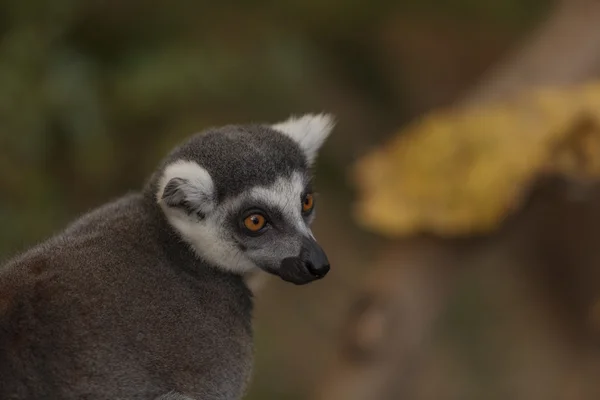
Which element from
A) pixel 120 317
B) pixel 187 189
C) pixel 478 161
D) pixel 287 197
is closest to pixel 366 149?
pixel 478 161

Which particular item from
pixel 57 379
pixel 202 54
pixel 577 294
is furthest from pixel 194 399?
pixel 577 294

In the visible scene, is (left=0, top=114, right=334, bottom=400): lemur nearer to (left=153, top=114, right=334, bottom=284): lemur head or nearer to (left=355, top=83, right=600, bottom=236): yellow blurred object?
(left=153, top=114, right=334, bottom=284): lemur head

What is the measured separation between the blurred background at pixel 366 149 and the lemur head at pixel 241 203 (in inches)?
32.3

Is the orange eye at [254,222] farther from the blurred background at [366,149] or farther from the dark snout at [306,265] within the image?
the blurred background at [366,149]

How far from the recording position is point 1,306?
2.40 meters

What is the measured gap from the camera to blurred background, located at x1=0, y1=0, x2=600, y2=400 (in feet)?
14.9

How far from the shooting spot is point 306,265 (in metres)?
2.68

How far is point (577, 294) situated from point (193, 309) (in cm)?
466

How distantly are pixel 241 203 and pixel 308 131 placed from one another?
0.46 meters

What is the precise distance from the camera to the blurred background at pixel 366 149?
4539mm

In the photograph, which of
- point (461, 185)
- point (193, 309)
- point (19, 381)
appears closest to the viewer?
point (19, 381)

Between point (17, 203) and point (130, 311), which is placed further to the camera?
point (17, 203)

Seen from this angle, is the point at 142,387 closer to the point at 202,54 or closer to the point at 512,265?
the point at 202,54

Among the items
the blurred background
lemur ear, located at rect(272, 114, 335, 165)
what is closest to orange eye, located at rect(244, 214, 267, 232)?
lemur ear, located at rect(272, 114, 335, 165)
